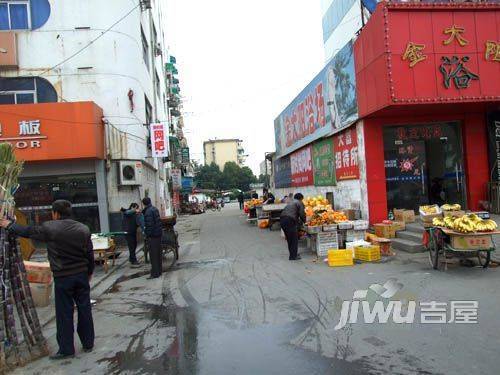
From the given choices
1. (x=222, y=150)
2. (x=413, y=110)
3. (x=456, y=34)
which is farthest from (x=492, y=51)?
(x=222, y=150)

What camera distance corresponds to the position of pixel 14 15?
19.4 m

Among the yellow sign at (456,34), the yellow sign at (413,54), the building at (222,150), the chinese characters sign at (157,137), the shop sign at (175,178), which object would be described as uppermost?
the building at (222,150)

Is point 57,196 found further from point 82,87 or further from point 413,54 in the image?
point 413,54

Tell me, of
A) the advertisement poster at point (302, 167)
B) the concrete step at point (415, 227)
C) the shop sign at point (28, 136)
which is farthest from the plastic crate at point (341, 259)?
the advertisement poster at point (302, 167)

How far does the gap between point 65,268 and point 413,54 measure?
10.9 meters

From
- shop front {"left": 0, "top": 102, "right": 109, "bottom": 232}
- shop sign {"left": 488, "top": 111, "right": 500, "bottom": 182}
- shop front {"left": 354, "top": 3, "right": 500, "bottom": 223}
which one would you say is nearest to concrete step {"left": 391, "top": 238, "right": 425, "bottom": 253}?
shop front {"left": 354, "top": 3, "right": 500, "bottom": 223}

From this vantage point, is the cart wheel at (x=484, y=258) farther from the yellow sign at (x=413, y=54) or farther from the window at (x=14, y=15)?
the window at (x=14, y=15)

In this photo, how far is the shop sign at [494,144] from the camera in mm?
15344

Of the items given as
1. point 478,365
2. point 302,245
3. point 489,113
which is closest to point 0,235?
point 478,365

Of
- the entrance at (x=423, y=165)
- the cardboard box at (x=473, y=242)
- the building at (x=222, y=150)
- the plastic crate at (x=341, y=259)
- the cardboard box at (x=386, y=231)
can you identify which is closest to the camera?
the cardboard box at (x=473, y=242)

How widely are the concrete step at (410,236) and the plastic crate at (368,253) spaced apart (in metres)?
1.87

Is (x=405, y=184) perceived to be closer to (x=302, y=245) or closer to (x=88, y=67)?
(x=302, y=245)

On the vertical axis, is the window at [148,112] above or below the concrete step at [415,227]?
above

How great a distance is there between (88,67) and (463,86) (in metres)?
13.5
